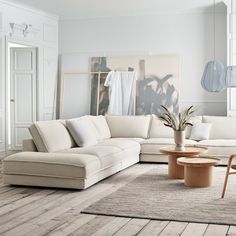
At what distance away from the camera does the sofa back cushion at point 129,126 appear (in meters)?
7.80

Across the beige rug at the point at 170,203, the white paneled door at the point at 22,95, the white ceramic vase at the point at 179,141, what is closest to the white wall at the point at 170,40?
the white paneled door at the point at 22,95

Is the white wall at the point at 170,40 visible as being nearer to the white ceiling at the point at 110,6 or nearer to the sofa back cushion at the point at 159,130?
the white ceiling at the point at 110,6

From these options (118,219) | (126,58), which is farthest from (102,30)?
(118,219)

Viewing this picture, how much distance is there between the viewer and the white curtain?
28.7 feet

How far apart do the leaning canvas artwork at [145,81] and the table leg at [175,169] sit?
105 inches

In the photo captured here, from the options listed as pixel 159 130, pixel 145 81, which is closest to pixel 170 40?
pixel 145 81

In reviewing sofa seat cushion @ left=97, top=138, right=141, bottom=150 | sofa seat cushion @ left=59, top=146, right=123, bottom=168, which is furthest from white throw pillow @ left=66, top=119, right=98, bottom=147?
sofa seat cushion @ left=59, top=146, right=123, bottom=168

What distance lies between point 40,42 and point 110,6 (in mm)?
1537

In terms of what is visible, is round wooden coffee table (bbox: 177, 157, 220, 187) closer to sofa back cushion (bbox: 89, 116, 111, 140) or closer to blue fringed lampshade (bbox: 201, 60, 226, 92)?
sofa back cushion (bbox: 89, 116, 111, 140)

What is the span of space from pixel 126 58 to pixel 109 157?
3.44 metres

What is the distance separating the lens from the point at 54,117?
30.3 feet

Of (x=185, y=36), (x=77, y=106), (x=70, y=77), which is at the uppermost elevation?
(x=185, y=36)

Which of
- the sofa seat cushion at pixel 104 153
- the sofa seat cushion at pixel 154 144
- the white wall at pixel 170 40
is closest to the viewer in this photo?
the sofa seat cushion at pixel 104 153

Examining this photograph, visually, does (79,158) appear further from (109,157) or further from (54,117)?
(54,117)
